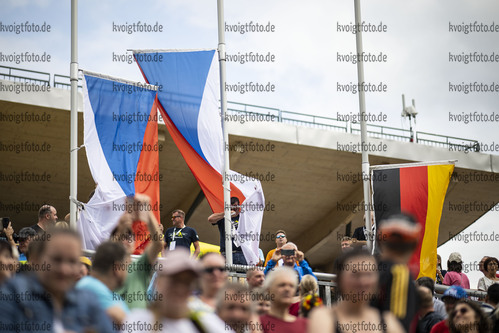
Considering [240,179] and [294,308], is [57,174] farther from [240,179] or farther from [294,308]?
[294,308]

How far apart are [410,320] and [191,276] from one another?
1.84 metres

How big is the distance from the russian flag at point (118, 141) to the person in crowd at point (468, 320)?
5.73m

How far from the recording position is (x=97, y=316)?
432 cm

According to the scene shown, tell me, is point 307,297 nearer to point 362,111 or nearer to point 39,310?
point 39,310

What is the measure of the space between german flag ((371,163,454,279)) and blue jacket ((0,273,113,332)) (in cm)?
948

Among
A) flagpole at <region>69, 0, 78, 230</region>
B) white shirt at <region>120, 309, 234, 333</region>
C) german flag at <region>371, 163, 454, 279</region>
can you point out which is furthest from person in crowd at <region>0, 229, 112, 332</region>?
german flag at <region>371, 163, 454, 279</region>

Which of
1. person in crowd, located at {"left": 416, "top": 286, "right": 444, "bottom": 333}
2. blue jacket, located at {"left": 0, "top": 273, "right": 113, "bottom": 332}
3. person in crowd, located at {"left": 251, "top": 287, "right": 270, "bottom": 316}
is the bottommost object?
person in crowd, located at {"left": 416, "top": 286, "right": 444, "bottom": 333}

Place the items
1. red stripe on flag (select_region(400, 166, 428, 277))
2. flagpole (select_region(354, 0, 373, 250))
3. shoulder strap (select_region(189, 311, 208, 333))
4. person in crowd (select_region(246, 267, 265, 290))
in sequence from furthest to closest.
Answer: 1. flagpole (select_region(354, 0, 373, 250))
2. red stripe on flag (select_region(400, 166, 428, 277))
3. person in crowd (select_region(246, 267, 265, 290))
4. shoulder strap (select_region(189, 311, 208, 333))

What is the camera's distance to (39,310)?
4.16m

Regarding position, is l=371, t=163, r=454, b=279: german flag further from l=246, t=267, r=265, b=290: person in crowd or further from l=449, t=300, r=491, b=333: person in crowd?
l=449, t=300, r=491, b=333: person in crowd

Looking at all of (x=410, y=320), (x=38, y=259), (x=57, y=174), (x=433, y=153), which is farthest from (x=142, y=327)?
(x=433, y=153)

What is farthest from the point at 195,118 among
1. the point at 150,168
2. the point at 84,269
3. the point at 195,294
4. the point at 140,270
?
the point at 195,294

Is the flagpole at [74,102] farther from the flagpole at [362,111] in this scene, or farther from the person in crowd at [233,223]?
the flagpole at [362,111]

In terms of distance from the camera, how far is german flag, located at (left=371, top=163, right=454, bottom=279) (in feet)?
44.0
